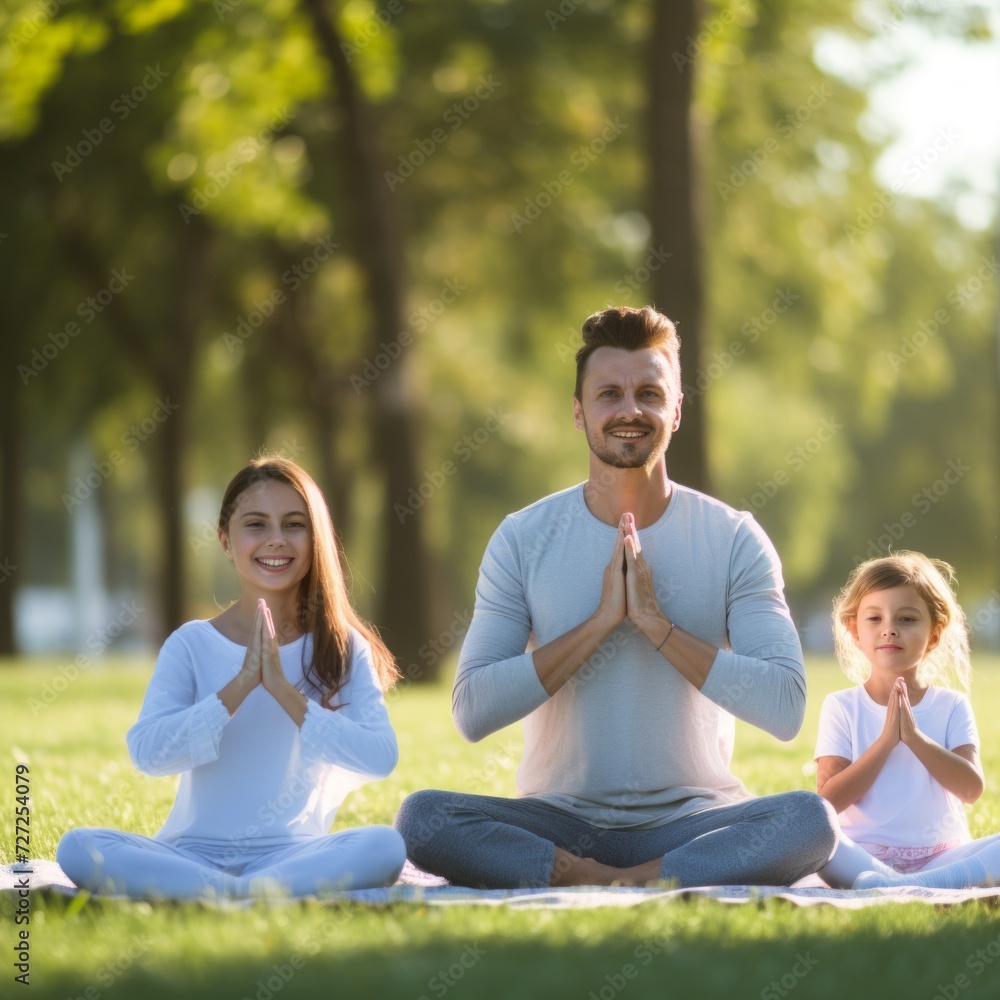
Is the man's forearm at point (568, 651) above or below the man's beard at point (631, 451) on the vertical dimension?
below

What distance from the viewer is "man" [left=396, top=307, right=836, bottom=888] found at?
17.4ft

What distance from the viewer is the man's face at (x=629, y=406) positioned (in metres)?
5.64

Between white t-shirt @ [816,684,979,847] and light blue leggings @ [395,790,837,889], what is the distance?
0.61 m

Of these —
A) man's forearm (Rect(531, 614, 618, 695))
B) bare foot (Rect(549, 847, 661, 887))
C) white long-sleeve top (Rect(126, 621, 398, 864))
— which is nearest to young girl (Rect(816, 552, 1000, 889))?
bare foot (Rect(549, 847, 661, 887))

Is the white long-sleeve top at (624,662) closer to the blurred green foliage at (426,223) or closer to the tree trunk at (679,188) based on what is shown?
the tree trunk at (679,188)

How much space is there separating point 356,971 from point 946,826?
9.24 feet

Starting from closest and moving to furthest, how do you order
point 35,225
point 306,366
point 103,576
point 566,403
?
1. point 35,225
2. point 306,366
3. point 566,403
4. point 103,576

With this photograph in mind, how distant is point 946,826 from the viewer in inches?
231

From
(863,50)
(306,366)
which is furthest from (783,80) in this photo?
(306,366)

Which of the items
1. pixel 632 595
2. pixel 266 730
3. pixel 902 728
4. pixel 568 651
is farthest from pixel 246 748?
pixel 902 728

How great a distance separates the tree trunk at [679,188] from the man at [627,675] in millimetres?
8659

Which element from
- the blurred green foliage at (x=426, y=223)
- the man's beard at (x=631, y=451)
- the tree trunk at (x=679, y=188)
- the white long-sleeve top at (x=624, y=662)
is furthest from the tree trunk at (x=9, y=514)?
the man's beard at (x=631, y=451)

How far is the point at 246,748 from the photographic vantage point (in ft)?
17.8

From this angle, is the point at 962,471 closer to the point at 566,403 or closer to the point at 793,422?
the point at 793,422
